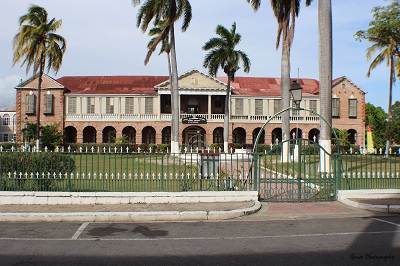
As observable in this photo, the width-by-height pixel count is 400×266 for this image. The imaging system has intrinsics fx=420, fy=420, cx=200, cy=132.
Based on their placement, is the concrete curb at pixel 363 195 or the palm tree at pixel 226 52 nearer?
the concrete curb at pixel 363 195

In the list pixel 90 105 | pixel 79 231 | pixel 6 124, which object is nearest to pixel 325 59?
pixel 79 231

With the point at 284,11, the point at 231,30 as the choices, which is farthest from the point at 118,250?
the point at 231,30

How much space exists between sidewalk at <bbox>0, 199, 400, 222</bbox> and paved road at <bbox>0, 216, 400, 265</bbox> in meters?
0.38

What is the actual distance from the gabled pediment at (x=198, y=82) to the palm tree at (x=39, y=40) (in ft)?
55.9

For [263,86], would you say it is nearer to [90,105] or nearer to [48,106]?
[90,105]

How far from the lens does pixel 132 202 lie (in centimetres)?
1116

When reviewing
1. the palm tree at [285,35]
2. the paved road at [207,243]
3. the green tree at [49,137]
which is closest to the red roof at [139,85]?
the green tree at [49,137]

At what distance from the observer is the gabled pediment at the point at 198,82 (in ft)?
155

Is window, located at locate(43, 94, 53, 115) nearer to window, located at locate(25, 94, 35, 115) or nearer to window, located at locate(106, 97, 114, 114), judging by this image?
window, located at locate(25, 94, 35, 115)

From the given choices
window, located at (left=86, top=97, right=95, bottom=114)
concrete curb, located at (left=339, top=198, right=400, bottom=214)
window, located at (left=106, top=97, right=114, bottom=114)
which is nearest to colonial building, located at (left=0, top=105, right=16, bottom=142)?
window, located at (left=86, top=97, right=95, bottom=114)

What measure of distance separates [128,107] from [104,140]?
4819 mm

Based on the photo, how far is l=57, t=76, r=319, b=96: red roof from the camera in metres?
48.2

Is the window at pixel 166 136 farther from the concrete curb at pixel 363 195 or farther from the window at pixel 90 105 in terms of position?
the concrete curb at pixel 363 195

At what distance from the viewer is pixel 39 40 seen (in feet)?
104
